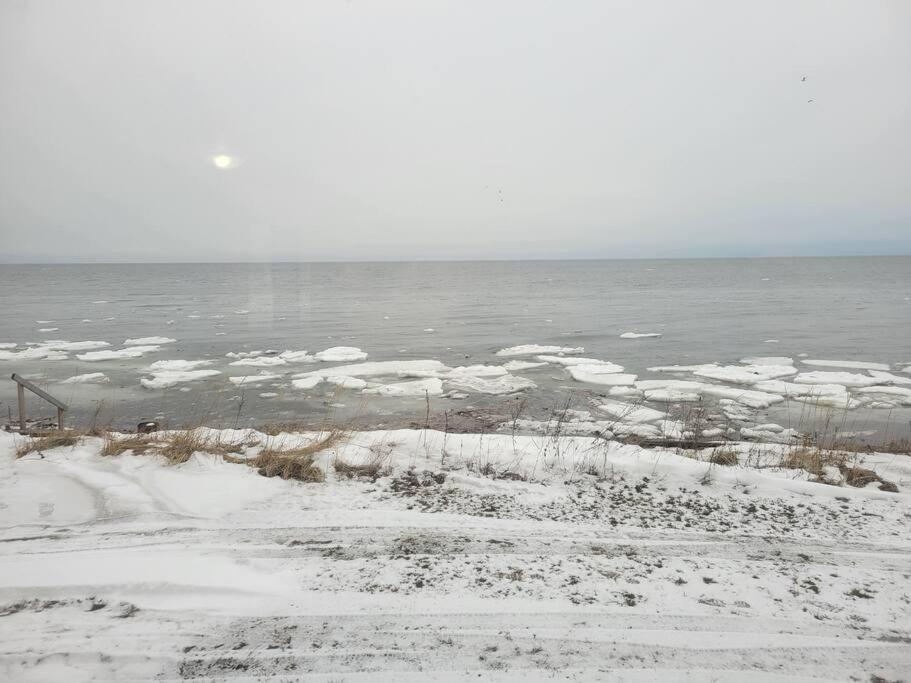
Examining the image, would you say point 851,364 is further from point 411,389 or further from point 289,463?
point 289,463

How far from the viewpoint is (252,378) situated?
587 inches

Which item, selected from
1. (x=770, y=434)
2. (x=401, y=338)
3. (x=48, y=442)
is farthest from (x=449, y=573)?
(x=401, y=338)

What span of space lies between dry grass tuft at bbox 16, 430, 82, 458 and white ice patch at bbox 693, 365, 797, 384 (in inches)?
602

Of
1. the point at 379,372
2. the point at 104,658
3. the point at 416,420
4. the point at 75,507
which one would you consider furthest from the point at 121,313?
the point at 104,658

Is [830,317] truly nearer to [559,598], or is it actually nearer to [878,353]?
[878,353]

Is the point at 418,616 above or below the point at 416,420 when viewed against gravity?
above

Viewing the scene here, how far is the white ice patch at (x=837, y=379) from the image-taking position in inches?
523

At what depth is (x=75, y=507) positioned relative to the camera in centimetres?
437

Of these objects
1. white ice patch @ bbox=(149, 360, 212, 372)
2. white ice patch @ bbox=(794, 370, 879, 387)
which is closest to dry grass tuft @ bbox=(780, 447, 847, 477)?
white ice patch @ bbox=(794, 370, 879, 387)

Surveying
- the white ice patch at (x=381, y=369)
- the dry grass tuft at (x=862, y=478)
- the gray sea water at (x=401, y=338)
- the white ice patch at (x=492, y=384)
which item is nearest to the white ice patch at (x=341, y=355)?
the gray sea water at (x=401, y=338)

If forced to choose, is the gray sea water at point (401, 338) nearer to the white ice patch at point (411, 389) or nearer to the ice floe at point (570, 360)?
the white ice patch at point (411, 389)

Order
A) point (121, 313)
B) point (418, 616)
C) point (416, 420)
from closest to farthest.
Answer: point (418, 616), point (416, 420), point (121, 313)

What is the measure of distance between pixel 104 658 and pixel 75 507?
7.80 ft

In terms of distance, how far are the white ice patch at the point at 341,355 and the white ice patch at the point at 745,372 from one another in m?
12.1
